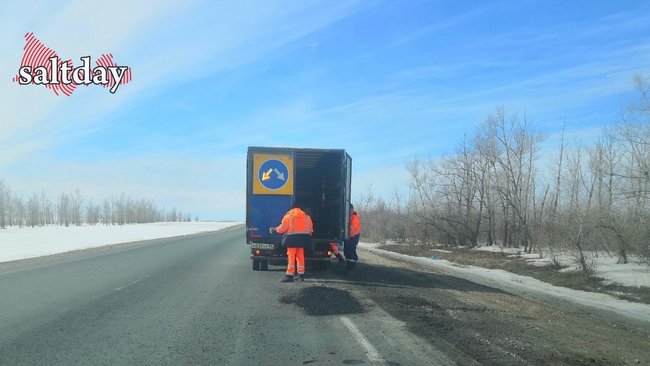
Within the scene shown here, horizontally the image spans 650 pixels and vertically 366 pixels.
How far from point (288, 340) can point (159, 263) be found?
1439 cm

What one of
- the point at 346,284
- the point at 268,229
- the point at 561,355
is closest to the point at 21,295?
the point at 268,229

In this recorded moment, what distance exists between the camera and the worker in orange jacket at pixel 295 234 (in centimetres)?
1393

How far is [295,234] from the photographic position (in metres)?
13.9

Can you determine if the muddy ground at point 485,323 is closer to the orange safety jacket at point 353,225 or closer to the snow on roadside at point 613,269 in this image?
the orange safety jacket at point 353,225

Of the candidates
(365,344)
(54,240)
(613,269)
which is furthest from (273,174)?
(54,240)

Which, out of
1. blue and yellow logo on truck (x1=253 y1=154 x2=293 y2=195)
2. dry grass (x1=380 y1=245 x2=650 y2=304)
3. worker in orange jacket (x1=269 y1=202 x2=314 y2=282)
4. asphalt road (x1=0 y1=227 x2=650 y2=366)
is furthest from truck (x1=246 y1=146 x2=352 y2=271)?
dry grass (x1=380 y1=245 x2=650 y2=304)

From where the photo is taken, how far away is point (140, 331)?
7.63 m

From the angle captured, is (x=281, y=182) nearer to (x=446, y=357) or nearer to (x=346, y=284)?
(x=346, y=284)

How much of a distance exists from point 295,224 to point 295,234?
10.1 inches

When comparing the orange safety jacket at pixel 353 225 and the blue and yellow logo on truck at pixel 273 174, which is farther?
the orange safety jacket at pixel 353 225

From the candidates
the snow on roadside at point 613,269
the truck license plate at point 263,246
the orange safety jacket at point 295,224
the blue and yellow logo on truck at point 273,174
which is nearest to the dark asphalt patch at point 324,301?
the orange safety jacket at point 295,224

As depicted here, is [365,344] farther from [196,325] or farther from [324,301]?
[324,301]

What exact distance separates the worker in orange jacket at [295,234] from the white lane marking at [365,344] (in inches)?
206

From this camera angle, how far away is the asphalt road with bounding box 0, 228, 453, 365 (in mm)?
6250
